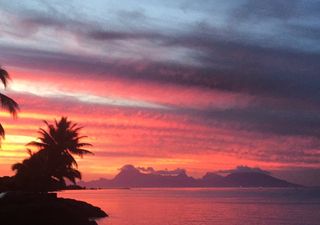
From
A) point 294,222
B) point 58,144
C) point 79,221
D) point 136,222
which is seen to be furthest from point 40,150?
point 294,222

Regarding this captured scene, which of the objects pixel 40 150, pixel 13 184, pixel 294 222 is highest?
pixel 40 150

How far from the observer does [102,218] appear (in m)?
75.0

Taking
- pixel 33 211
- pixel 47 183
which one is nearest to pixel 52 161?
pixel 47 183

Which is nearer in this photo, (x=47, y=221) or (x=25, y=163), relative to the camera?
(x=47, y=221)

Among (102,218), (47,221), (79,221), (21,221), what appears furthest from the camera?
(102,218)

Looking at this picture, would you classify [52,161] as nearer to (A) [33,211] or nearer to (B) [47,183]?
(B) [47,183]

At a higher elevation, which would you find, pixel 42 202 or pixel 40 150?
pixel 40 150

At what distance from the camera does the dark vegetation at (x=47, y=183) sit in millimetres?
41534

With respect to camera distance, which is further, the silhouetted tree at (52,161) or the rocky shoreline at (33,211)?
the silhouetted tree at (52,161)

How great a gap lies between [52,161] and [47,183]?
421 centimetres

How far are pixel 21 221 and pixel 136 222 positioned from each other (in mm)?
41906

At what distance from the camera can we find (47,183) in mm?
55062

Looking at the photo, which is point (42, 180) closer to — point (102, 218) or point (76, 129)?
point (76, 129)

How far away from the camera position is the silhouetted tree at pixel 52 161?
2199 inches
